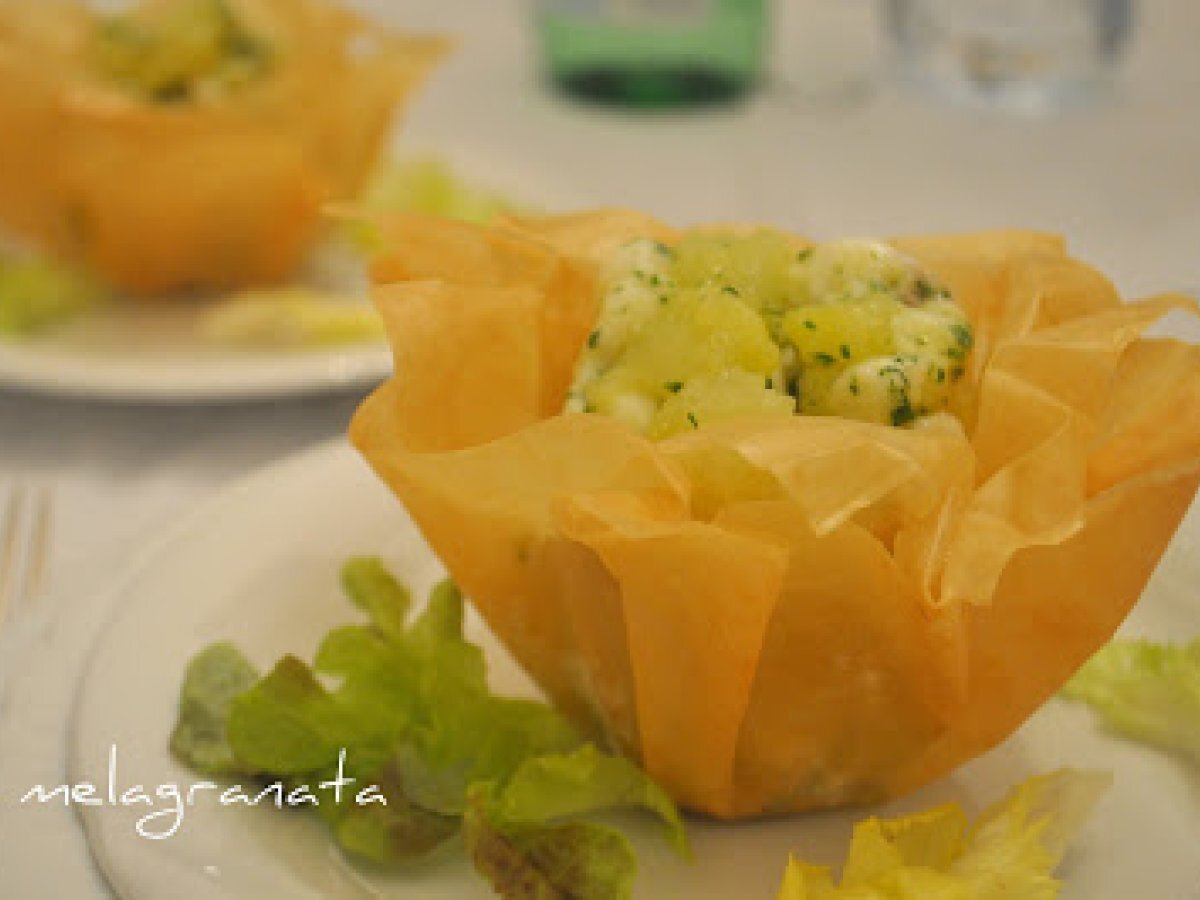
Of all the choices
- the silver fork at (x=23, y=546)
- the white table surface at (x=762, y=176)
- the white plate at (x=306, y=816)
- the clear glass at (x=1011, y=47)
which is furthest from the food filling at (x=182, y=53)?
the clear glass at (x=1011, y=47)

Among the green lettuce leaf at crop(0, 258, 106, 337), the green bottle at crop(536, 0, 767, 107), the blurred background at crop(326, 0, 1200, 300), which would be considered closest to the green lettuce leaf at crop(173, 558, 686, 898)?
the green lettuce leaf at crop(0, 258, 106, 337)

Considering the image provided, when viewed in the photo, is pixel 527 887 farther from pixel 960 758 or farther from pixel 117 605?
pixel 117 605

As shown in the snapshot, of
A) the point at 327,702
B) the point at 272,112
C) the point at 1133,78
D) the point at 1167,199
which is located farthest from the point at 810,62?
the point at 327,702

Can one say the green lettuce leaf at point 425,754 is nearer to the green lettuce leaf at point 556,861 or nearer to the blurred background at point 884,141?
the green lettuce leaf at point 556,861

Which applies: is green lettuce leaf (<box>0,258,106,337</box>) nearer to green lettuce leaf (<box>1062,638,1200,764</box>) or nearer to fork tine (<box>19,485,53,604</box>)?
fork tine (<box>19,485,53,604</box>)

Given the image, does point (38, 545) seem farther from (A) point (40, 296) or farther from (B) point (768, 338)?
(B) point (768, 338)

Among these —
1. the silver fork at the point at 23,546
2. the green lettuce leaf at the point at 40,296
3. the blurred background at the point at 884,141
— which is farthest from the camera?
the blurred background at the point at 884,141
